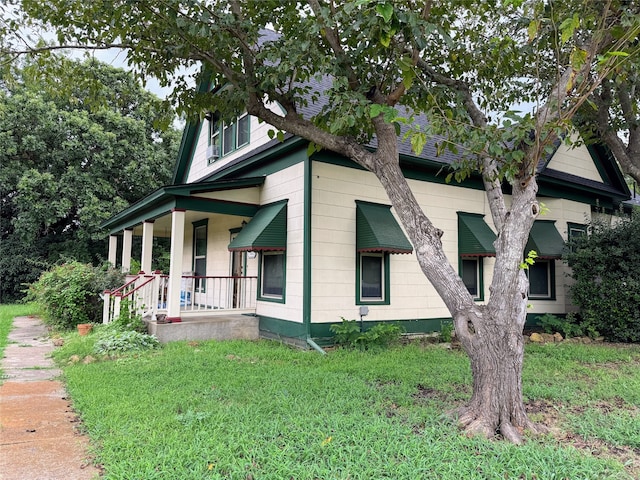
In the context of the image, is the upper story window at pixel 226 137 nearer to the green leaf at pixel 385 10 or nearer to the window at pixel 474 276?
the window at pixel 474 276

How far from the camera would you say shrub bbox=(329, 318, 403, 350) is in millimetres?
8133

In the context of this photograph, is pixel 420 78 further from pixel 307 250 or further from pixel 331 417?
pixel 331 417

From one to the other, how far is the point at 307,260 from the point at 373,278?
1.78m

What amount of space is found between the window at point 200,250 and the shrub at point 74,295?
2.31 metres

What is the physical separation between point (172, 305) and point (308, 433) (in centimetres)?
555

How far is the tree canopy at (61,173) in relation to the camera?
59.8ft

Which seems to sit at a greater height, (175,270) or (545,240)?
(545,240)

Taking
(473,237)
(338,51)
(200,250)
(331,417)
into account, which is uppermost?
(338,51)

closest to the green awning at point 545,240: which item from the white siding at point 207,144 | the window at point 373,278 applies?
the window at point 373,278

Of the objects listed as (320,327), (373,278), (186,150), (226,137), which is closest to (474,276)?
(373,278)

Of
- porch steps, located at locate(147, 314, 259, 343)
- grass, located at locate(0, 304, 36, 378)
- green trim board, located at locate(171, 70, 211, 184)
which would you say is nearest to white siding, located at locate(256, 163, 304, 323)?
porch steps, located at locate(147, 314, 259, 343)

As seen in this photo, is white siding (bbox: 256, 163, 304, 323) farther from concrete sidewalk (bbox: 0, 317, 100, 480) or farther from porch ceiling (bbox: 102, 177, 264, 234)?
concrete sidewalk (bbox: 0, 317, 100, 480)

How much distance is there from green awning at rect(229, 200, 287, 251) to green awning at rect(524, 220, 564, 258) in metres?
6.75

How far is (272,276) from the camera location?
9.43 metres
